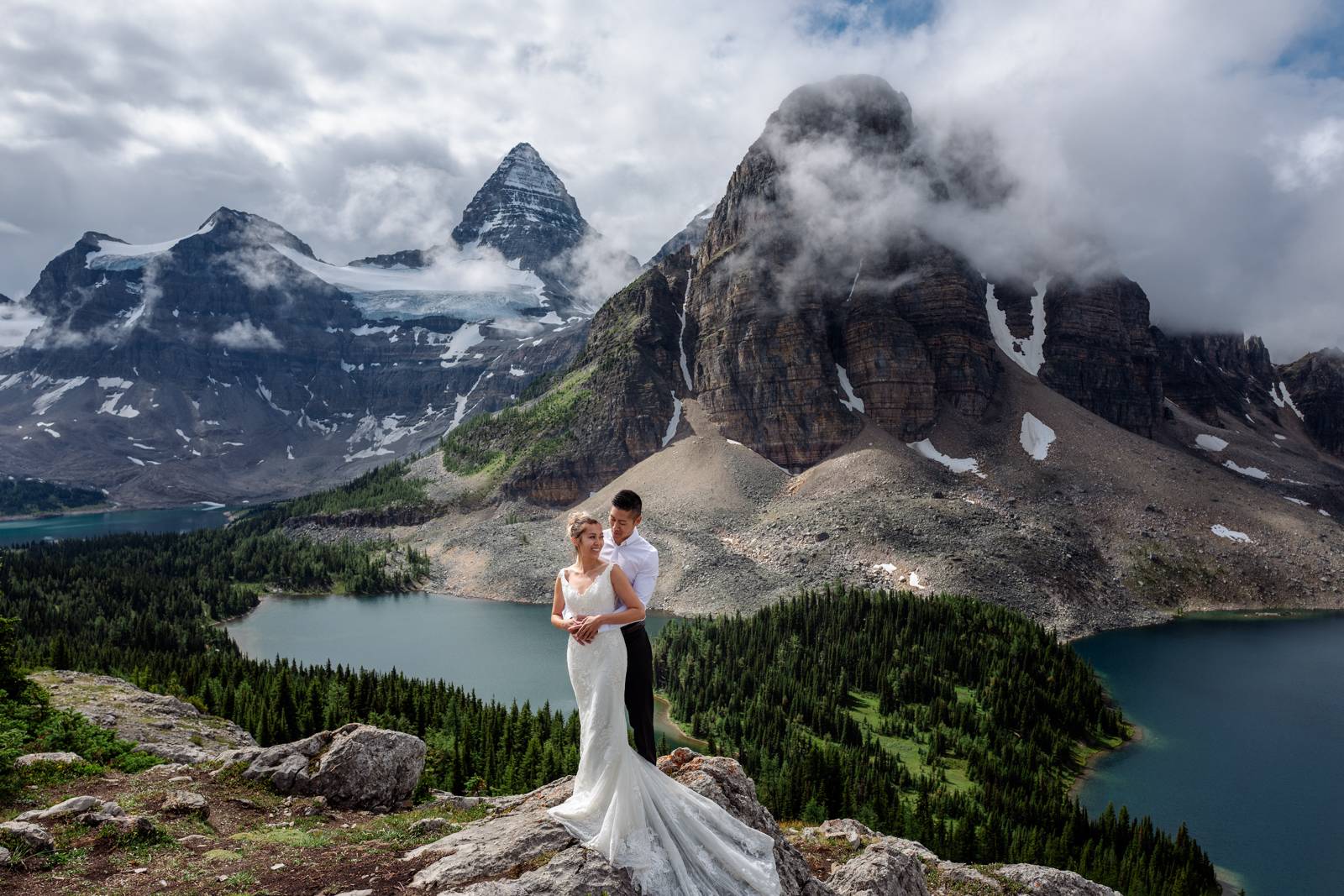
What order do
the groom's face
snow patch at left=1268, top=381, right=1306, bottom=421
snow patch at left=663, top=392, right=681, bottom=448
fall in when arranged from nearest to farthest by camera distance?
1. the groom's face
2. snow patch at left=663, top=392, right=681, bottom=448
3. snow patch at left=1268, top=381, right=1306, bottom=421

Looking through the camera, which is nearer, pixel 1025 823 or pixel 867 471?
pixel 1025 823

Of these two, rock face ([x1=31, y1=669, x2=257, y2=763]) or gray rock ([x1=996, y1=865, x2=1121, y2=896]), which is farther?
rock face ([x1=31, y1=669, x2=257, y2=763])

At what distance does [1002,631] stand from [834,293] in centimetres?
7069

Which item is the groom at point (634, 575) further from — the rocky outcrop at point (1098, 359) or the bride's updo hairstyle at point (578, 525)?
the rocky outcrop at point (1098, 359)

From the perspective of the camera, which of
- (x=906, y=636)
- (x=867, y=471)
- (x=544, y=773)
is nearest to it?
(x=544, y=773)

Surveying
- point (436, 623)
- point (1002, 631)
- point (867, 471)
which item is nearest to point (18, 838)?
point (1002, 631)

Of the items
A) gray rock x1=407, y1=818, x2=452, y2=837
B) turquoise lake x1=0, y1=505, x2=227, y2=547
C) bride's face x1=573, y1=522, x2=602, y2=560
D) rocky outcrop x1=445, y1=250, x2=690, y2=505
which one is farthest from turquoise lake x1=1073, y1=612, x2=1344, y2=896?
turquoise lake x1=0, y1=505, x2=227, y2=547

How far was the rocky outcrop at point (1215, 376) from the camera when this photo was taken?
156625 millimetres

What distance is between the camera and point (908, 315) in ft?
396

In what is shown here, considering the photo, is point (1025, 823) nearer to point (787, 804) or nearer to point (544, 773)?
point (787, 804)

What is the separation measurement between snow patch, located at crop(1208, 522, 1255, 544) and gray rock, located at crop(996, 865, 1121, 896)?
88499 mm

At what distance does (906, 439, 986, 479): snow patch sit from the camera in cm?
10504

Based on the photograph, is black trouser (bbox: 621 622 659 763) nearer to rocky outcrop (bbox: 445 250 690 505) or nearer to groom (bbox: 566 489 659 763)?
groom (bbox: 566 489 659 763)

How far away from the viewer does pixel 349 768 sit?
1661 centimetres
